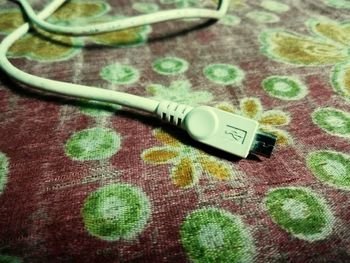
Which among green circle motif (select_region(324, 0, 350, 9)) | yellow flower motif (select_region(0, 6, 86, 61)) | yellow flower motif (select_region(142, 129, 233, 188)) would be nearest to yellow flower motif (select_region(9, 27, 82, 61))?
yellow flower motif (select_region(0, 6, 86, 61))

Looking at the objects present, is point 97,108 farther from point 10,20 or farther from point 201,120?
point 10,20

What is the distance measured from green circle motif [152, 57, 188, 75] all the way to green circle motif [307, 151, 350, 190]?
0.66 ft

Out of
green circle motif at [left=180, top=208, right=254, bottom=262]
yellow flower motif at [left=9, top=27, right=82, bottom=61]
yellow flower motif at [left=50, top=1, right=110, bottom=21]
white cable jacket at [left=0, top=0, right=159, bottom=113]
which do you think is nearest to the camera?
green circle motif at [left=180, top=208, right=254, bottom=262]

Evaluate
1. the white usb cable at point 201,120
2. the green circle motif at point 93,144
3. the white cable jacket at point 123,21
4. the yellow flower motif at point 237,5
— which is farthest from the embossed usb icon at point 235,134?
the yellow flower motif at point 237,5

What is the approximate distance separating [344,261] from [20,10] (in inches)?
22.8

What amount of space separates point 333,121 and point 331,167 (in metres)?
0.07

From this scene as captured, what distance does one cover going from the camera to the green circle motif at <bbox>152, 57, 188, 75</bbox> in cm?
43

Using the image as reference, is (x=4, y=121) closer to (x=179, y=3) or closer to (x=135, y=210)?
(x=135, y=210)

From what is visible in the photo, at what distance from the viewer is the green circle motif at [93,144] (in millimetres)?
315

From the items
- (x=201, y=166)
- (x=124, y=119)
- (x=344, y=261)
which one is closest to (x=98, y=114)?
(x=124, y=119)

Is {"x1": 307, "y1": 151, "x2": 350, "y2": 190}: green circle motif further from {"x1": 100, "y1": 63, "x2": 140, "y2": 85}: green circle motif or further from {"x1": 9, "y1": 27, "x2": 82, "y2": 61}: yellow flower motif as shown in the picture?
{"x1": 9, "y1": 27, "x2": 82, "y2": 61}: yellow flower motif

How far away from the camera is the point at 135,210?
27cm

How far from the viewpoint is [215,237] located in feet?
0.82

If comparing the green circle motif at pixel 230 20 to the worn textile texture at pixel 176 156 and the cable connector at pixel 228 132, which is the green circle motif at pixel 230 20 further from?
the cable connector at pixel 228 132
